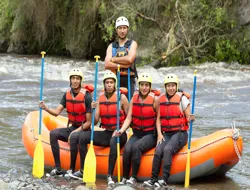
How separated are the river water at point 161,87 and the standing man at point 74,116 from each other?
1.26ft

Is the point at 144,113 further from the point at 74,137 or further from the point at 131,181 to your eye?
the point at 74,137

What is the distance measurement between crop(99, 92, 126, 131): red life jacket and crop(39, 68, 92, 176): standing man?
0.51 feet

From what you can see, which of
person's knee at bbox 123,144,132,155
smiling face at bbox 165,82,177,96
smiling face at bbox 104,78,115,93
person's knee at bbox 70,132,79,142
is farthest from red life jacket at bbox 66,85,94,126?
smiling face at bbox 165,82,177,96

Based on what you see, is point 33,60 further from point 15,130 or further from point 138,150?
point 138,150

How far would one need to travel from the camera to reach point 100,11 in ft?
54.2

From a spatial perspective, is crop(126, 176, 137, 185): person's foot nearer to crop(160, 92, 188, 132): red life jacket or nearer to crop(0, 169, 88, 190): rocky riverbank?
crop(0, 169, 88, 190): rocky riverbank

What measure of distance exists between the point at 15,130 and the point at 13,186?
3.06m

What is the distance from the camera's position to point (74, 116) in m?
6.16

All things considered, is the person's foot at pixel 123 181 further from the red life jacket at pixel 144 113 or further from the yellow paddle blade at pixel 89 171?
the red life jacket at pixel 144 113

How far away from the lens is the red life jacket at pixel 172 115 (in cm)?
572

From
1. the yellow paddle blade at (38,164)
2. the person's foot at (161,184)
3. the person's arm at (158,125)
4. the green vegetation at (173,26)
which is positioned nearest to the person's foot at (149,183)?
the person's foot at (161,184)

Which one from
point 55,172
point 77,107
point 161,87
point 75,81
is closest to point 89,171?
point 55,172

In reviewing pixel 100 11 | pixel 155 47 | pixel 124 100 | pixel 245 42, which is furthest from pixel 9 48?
pixel 124 100

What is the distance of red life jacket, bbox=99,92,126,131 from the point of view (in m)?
5.94
